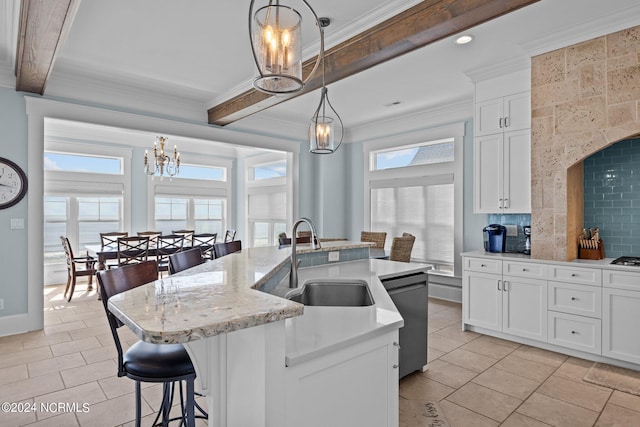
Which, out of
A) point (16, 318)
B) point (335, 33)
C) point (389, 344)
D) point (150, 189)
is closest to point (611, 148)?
point (335, 33)

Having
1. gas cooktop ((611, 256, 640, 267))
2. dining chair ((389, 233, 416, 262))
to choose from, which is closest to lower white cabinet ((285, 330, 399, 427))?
gas cooktop ((611, 256, 640, 267))

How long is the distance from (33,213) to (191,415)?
11.9 feet

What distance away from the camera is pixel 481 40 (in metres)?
3.23

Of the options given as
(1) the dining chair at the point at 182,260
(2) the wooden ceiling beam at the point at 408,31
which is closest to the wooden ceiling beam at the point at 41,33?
(1) the dining chair at the point at 182,260

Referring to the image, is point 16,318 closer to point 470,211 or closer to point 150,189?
point 150,189

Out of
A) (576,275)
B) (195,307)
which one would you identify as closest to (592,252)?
(576,275)

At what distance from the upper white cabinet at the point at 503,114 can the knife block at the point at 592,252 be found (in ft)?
4.22

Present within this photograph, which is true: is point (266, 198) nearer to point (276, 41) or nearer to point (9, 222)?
point (9, 222)

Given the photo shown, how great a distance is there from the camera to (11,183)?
12.3 feet

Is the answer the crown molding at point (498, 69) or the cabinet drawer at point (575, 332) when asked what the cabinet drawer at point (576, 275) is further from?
the crown molding at point (498, 69)

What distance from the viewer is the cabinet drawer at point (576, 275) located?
9.96 feet

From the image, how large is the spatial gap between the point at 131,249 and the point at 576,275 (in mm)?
5453

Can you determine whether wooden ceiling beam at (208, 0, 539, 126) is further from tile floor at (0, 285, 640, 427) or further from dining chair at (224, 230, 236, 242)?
dining chair at (224, 230, 236, 242)

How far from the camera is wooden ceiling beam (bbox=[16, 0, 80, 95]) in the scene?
2217 mm
